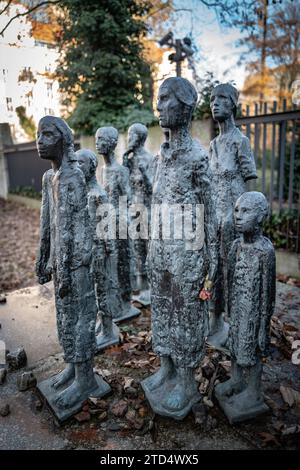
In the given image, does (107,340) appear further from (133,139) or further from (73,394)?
(133,139)

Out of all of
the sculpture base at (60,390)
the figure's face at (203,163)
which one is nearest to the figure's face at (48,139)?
the figure's face at (203,163)

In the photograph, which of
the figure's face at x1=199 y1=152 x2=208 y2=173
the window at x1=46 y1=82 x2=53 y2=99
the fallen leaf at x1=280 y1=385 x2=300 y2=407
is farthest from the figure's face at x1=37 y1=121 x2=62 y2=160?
the window at x1=46 y1=82 x2=53 y2=99

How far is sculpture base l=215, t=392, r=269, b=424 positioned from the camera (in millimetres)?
2705

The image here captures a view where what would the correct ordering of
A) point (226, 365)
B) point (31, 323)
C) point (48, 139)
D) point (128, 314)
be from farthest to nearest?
point (128, 314), point (31, 323), point (226, 365), point (48, 139)

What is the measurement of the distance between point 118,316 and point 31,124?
52.4 feet

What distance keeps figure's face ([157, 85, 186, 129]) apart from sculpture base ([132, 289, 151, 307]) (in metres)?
3.14

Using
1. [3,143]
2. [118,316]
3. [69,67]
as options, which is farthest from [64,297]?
[3,143]

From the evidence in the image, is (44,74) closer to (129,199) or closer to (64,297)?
(129,199)

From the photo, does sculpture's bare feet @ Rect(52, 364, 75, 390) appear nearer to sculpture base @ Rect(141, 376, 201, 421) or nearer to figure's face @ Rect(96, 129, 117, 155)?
sculpture base @ Rect(141, 376, 201, 421)

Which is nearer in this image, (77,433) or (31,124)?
(77,433)

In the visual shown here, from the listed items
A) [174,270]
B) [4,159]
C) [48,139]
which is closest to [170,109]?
[48,139]

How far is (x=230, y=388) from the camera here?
2.96 m

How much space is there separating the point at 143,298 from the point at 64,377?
2261 millimetres

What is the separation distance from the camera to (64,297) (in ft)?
9.36
